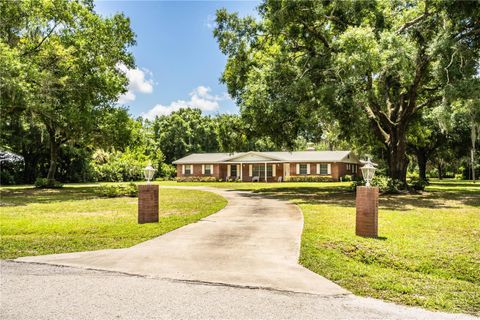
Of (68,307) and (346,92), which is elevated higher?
(346,92)

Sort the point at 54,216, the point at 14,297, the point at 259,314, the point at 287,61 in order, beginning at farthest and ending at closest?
the point at 287,61 → the point at 54,216 → the point at 14,297 → the point at 259,314

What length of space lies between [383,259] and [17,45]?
22.4 m

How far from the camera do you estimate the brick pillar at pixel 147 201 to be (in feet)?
32.9

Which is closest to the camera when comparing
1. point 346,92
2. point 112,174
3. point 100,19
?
point 346,92

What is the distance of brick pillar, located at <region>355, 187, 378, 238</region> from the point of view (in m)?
8.01

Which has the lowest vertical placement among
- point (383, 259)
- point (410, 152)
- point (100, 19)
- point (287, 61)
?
point (383, 259)

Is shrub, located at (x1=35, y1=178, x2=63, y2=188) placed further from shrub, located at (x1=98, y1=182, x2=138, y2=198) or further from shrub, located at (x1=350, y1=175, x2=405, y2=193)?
shrub, located at (x1=350, y1=175, x2=405, y2=193)

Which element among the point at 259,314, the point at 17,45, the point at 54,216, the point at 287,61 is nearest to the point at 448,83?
the point at 287,61

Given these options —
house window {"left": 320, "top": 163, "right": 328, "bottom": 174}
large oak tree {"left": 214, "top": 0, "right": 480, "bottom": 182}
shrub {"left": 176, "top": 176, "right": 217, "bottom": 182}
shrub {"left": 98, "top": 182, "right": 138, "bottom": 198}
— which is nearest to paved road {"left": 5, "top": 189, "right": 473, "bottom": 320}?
large oak tree {"left": 214, "top": 0, "right": 480, "bottom": 182}

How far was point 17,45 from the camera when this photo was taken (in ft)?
68.3

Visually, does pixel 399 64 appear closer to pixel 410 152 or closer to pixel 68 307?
pixel 68 307

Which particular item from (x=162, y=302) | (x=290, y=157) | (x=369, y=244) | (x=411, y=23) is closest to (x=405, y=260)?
(x=369, y=244)

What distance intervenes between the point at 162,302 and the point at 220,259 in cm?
198

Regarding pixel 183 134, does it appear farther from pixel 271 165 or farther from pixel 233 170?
pixel 271 165
